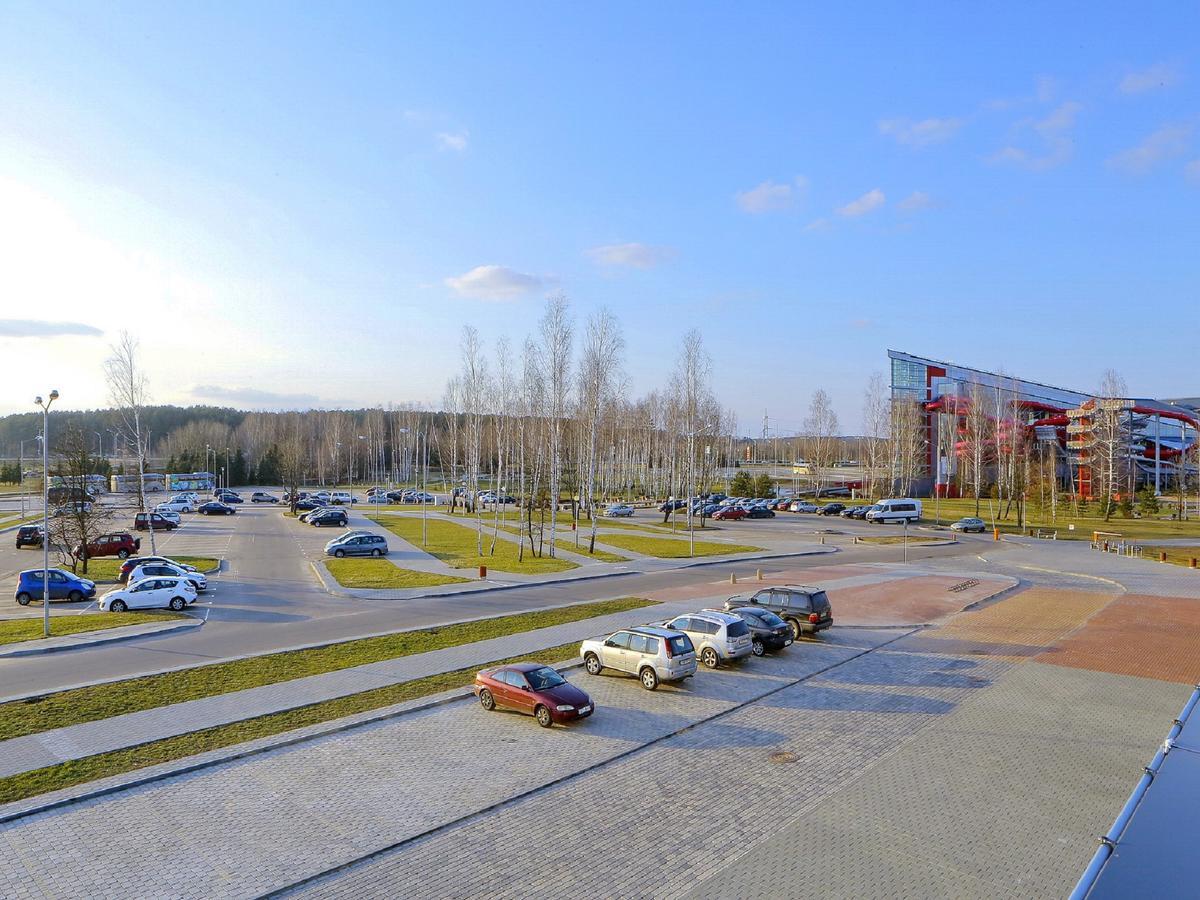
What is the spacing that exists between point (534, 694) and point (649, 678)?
3.74 meters

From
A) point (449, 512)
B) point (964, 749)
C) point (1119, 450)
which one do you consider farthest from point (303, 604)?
point (1119, 450)

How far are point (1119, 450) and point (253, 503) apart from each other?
92.6 m

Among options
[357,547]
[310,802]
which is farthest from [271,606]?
[310,802]

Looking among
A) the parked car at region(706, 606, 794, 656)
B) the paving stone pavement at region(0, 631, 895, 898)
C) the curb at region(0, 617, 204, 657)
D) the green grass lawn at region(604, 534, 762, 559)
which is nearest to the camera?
the paving stone pavement at region(0, 631, 895, 898)

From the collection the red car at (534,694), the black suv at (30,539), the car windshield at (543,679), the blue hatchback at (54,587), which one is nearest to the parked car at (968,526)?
the car windshield at (543,679)

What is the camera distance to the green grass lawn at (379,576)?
33031 mm

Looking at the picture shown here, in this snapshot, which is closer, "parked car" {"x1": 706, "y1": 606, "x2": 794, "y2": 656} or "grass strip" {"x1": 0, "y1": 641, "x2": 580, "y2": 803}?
"grass strip" {"x1": 0, "y1": 641, "x2": 580, "y2": 803}

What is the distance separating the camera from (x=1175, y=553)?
48.6 meters

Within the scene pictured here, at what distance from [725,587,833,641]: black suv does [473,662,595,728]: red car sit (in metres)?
8.94

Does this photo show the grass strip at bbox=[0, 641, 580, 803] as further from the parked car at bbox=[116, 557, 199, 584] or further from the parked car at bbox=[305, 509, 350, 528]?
the parked car at bbox=[305, 509, 350, 528]

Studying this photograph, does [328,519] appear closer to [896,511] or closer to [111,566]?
[111,566]

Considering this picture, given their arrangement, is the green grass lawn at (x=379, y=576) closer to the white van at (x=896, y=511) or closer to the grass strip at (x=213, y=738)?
the grass strip at (x=213, y=738)

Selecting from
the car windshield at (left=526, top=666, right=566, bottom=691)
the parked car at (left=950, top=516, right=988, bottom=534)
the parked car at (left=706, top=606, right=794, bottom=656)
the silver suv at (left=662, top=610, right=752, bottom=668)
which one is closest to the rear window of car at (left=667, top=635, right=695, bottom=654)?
→ the silver suv at (left=662, top=610, right=752, bottom=668)

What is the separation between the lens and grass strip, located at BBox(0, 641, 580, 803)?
12.6 m
